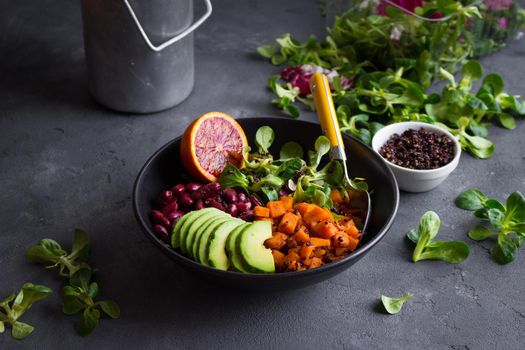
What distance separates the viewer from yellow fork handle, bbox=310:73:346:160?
1584 millimetres

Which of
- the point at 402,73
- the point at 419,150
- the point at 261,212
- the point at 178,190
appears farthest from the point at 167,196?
the point at 402,73

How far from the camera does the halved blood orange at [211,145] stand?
5.24 feet

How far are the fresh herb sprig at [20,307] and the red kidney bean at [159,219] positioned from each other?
26cm

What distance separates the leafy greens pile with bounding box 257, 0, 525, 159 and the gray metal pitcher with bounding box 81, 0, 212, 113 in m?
0.33

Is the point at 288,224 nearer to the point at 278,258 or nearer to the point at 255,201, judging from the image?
the point at 278,258

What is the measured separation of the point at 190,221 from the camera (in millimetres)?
1382

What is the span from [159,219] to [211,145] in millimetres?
271

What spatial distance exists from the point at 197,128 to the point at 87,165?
44cm

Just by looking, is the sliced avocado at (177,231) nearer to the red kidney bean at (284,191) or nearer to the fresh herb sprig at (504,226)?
the red kidney bean at (284,191)

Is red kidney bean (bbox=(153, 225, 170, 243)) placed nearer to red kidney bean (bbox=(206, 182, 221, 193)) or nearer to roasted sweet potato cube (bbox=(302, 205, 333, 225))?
red kidney bean (bbox=(206, 182, 221, 193))

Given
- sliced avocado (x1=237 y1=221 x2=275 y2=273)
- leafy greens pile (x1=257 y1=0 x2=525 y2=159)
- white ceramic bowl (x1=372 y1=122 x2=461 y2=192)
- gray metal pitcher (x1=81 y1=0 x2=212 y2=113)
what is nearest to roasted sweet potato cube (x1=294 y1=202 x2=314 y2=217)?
sliced avocado (x1=237 y1=221 x2=275 y2=273)

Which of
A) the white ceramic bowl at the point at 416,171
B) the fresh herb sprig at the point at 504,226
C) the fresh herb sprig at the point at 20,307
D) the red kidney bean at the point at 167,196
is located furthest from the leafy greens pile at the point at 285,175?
the fresh herb sprig at the point at 20,307

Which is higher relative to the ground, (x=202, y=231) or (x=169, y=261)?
(x=202, y=231)

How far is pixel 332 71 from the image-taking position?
2.22m
